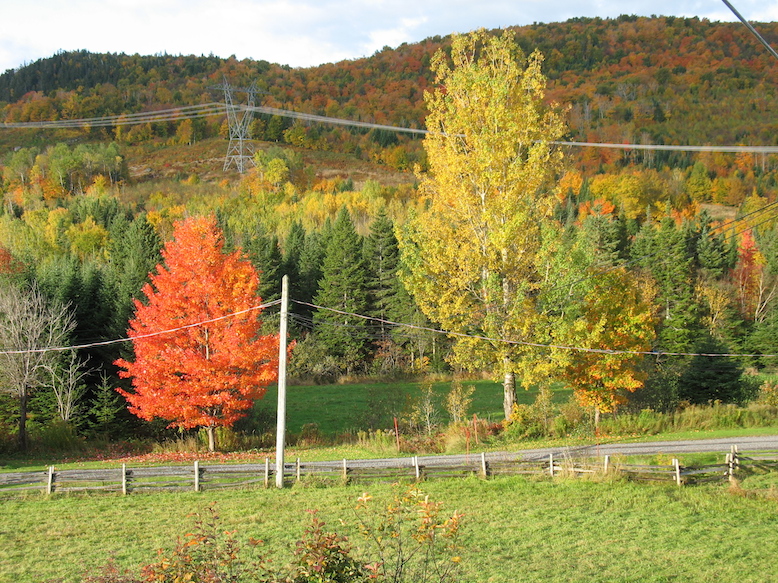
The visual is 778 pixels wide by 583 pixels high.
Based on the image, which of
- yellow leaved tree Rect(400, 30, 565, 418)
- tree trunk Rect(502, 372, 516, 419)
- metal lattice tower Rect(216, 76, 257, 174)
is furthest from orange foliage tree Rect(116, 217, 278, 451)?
metal lattice tower Rect(216, 76, 257, 174)

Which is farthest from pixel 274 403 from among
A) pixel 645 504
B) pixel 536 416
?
pixel 645 504

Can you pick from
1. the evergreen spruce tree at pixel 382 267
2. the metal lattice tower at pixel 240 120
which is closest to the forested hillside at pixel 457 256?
the evergreen spruce tree at pixel 382 267

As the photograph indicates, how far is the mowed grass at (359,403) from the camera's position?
33.6 metres

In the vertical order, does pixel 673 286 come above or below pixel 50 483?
above

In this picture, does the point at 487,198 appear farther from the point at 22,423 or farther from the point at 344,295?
the point at 344,295

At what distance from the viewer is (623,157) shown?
506 ft

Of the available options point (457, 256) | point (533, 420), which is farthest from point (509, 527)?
point (533, 420)

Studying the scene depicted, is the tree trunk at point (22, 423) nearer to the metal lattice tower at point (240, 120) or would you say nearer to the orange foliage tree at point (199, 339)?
the orange foliage tree at point (199, 339)

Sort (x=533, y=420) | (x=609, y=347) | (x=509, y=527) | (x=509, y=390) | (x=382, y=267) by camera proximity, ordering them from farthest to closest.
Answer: (x=382, y=267) < (x=533, y=420) < (x=509, y=390) < (x=609, y=347) < (x=509, y=527)

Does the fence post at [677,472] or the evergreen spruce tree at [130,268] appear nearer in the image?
the fence post at [677,472]

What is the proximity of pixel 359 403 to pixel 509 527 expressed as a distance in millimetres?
28043

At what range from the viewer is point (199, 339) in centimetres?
2714

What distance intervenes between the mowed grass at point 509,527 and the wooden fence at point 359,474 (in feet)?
1.75

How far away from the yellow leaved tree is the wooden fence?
5540 millimetres
